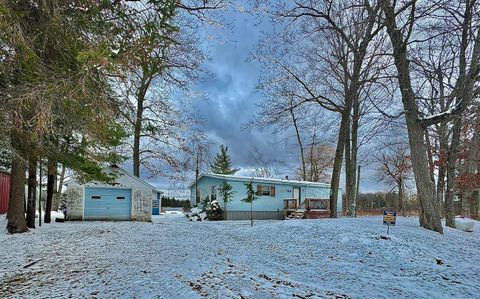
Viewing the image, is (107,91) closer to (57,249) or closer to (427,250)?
(57,249)

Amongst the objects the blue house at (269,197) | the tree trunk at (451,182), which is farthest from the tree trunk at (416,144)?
the blue house at (269,197)

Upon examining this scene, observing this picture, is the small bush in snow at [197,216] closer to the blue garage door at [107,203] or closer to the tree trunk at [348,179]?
the blue garage door at [107,203]

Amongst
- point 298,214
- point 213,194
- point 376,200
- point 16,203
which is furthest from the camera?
point 376,200

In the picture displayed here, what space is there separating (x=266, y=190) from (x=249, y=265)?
1570cm

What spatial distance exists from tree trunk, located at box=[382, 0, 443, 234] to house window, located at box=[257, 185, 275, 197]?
39.9ft

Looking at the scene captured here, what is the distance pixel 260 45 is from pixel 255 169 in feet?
85.6

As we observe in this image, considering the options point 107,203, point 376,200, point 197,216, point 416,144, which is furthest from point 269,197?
point 376,200

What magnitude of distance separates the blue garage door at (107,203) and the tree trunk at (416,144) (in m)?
13.9

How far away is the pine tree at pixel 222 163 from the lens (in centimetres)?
A: 4012

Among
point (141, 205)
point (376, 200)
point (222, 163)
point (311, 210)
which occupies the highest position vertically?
point (222, 163)

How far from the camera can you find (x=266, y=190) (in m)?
22.0

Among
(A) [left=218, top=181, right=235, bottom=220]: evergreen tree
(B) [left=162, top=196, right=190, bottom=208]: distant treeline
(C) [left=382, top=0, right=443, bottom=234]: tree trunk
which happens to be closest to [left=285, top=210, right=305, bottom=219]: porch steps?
(A) [left=218, top=181, right=235, bottom=220]: evergreen tree

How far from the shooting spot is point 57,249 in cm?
786

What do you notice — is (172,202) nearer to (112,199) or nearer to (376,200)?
(112,199)
